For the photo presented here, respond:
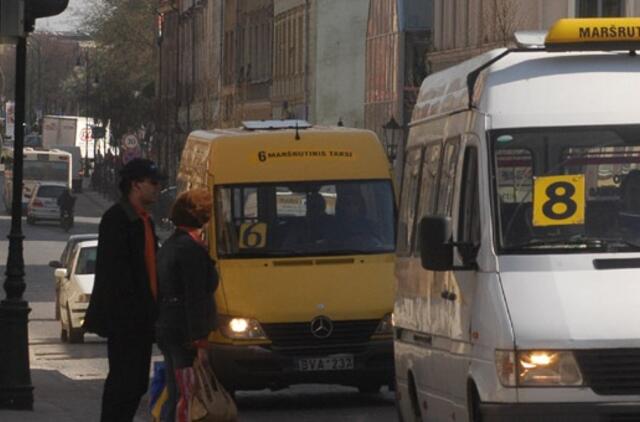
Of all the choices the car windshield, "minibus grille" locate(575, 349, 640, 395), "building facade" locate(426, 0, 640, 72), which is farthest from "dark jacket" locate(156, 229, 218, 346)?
"building facade" locate(426, 0, 640, 72)

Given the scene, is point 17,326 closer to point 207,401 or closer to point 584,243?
point 207,401

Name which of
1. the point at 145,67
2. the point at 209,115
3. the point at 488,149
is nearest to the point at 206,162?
the point at 488,149

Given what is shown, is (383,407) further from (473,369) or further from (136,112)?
(136,112)

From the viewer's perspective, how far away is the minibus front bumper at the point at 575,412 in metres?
11.3

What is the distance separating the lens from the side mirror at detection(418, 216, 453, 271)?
12.1 m

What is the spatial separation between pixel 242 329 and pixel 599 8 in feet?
121

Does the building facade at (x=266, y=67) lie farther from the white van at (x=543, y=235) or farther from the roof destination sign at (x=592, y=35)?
the roof destination sign at (x=592, y=35)

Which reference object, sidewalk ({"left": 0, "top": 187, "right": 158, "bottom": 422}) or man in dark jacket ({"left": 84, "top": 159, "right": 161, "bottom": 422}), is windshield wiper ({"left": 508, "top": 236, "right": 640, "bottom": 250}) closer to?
man in dark jacket ({"left": 84, "top": 159, "right": 161, "bottom": 422})

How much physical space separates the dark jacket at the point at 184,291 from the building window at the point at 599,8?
4155cm

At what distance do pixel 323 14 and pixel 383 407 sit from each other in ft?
220

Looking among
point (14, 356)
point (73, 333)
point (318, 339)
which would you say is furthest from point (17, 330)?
point (73, 333)

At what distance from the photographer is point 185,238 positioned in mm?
13891

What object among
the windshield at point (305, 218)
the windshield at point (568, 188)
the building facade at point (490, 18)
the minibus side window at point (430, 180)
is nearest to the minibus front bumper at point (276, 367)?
the windshield at point (305, 218)

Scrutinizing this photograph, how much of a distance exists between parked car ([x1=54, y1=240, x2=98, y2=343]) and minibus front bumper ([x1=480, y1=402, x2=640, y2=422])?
75.3 feet
